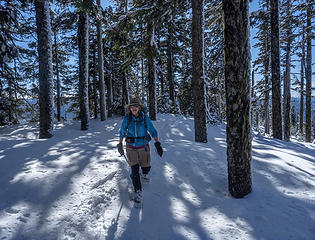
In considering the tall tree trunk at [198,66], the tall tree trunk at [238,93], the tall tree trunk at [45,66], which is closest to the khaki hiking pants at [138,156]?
the tall tree trunk at [238,93]

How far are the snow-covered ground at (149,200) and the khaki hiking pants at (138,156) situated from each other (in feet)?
1.93

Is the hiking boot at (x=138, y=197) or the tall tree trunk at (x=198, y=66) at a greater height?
the tall tree trunk at (x=198, y=66)

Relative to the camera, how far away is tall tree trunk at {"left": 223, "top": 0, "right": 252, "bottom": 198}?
342 centimetres

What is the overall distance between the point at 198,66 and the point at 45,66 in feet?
22.0

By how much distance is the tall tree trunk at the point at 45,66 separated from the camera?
767cm

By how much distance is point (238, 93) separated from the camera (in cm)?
352

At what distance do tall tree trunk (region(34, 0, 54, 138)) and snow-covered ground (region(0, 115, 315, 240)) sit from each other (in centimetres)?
282

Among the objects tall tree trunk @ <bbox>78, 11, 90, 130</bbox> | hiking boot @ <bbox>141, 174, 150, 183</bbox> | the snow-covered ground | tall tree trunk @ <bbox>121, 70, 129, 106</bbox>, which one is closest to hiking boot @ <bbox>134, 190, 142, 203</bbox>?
the snow-covered ground

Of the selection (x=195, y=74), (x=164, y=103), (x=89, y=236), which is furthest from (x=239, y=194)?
(x=164, y=103)

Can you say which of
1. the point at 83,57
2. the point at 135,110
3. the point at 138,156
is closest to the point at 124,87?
the point at 83,57

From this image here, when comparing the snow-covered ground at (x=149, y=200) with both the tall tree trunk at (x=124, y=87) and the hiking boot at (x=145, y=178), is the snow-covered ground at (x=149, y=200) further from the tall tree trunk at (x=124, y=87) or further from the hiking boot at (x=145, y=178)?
the tall tree trunk at (x=124, y=87)

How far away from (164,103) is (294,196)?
1527 centimetres

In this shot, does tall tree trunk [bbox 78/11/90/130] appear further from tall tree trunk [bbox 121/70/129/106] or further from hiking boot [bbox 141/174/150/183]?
hiking boot [bbox 141/174/150/183]

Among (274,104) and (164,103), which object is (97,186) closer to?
(274,104)
